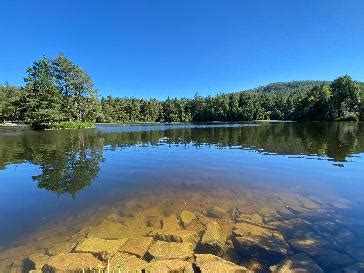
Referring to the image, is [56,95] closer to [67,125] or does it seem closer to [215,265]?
[67,125]

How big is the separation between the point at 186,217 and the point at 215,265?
3.25m

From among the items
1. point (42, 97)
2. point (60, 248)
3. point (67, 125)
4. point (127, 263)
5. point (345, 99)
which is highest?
point (345, 99)

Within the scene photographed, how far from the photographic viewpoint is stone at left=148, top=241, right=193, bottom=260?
270 inches

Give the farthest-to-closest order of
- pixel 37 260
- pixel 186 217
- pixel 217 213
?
pixel 217 213 → pixel 186 217 → pixel 37 260

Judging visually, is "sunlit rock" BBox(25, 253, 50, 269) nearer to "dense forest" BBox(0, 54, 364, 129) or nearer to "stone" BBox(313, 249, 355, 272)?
"stone" BBox(313, 249, 355, 272)

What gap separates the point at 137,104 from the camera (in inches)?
6024

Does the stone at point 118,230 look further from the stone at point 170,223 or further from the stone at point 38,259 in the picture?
the stone at point 38,259

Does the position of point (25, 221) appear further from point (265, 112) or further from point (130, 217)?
point (265, 112)

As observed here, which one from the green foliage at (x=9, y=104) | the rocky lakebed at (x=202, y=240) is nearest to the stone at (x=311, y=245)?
the rocky lakebed at (x=202, y=240)

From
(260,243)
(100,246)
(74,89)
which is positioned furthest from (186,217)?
(74,89)

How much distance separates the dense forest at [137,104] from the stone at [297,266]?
219 feet

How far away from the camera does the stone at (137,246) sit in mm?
7070

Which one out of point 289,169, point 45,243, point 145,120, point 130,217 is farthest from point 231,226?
point 145,120

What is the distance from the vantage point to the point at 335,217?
9188 millimetres
